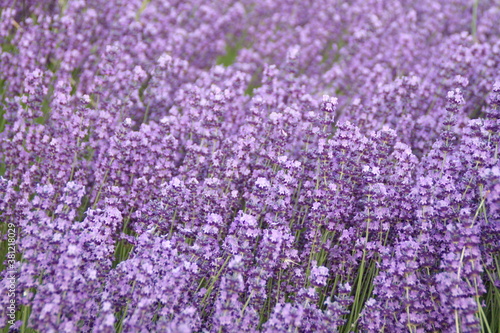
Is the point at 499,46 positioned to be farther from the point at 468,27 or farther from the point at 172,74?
the point at 172,74

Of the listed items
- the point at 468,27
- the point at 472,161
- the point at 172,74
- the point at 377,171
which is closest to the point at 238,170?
the point at 377,171

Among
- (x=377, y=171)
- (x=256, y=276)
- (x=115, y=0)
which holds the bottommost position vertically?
(x=256, y=276)

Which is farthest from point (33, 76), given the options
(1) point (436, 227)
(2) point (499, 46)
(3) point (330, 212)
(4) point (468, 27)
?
(4) point (468, 27)

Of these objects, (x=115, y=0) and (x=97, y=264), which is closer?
(x=97, y=264)

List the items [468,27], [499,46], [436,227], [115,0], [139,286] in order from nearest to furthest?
[139,286] → [436,227] → [499,46] → [115,0] → [468,27]

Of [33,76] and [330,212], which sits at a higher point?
[33,76]

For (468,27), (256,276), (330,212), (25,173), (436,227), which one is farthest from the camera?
(468,27)

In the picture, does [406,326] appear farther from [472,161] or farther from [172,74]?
[172,74]
